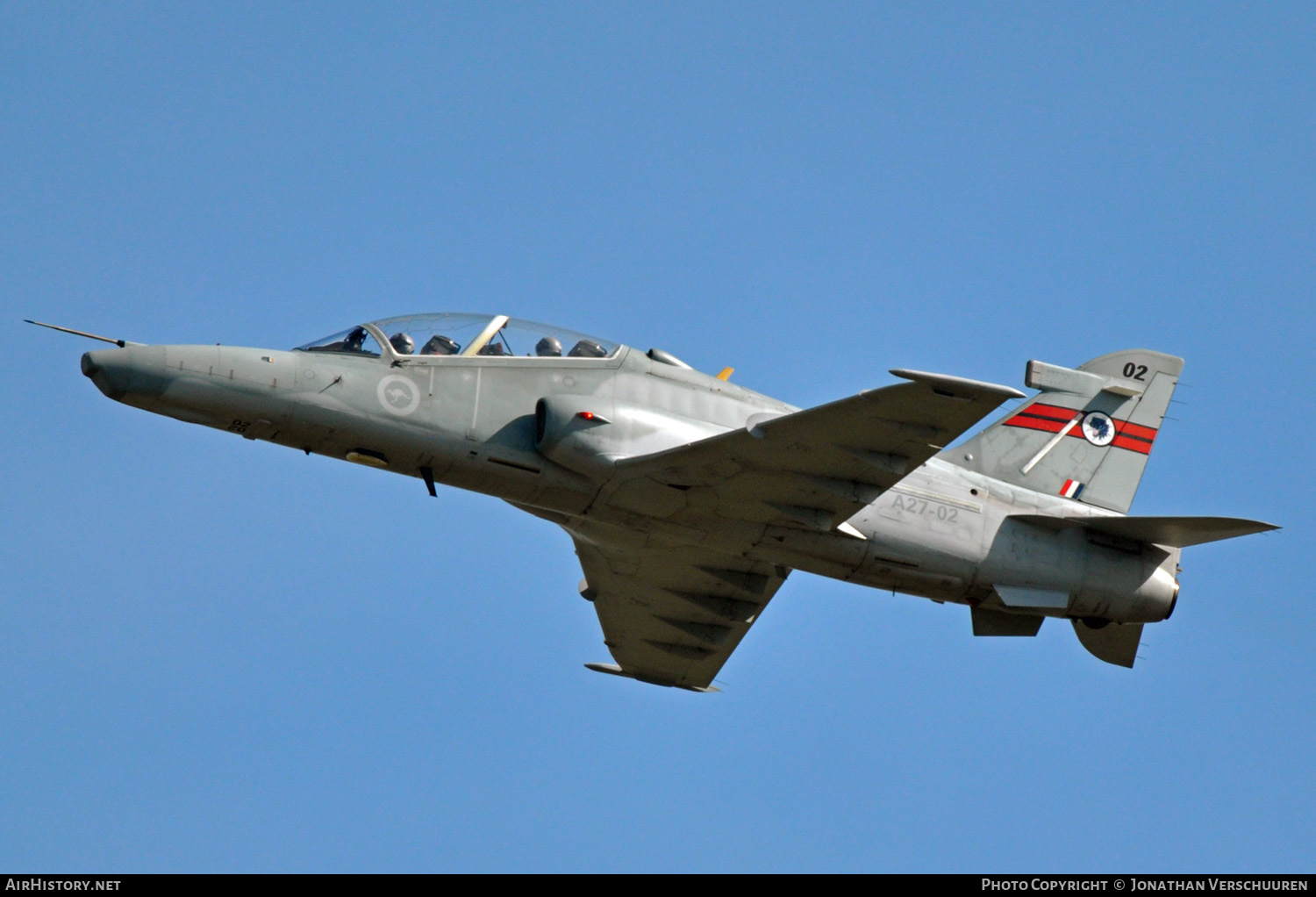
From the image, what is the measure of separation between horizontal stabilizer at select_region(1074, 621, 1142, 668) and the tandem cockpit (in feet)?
28.3

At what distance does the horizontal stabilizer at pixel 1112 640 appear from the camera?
73.9ft

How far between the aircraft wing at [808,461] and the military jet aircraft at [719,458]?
29mm

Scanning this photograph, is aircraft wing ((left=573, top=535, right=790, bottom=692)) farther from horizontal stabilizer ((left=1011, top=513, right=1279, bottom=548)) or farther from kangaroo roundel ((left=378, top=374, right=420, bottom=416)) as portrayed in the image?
horizontal stabilizer ((left=1011, top=513, right=1279, bottom=548))

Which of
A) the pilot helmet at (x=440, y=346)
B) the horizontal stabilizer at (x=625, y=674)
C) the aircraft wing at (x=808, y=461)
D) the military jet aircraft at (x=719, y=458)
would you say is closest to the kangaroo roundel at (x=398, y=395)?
the military jet aircraft at (x=719, y=458)

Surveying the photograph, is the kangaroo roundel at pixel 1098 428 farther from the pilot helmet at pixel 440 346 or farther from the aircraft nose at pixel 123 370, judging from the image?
the aircraft nose at pixel 123 370

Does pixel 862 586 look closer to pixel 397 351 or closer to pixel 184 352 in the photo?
pixel 397 351

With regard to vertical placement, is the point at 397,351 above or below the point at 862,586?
above

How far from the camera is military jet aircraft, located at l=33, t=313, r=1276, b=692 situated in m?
18.8

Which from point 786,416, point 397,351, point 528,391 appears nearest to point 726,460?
point 786,416

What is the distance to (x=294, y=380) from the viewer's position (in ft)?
62.6

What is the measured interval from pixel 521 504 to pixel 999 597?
6992 mm

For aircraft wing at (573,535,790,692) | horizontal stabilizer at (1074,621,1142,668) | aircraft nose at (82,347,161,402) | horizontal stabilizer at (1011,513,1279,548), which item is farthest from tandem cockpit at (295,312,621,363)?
horizontal stabilizer at (1074,621,1142,668)

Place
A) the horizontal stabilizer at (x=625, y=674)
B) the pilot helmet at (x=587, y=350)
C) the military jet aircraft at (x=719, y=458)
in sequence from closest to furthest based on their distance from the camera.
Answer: the military jet aircraft at (x=719, y=458)
the pilot helmet at (x=587, y=350)
the horizontal stabilizer at (x=625, y=674)

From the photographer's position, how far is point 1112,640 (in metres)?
22.6
